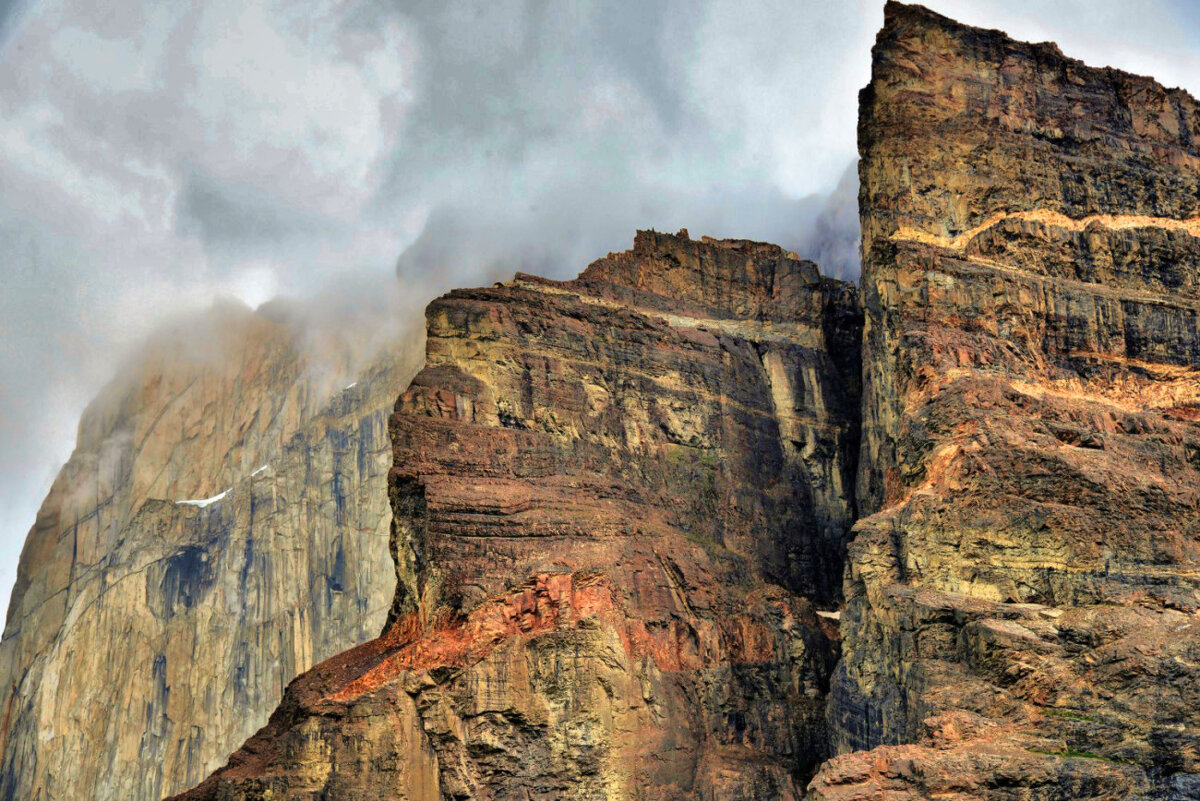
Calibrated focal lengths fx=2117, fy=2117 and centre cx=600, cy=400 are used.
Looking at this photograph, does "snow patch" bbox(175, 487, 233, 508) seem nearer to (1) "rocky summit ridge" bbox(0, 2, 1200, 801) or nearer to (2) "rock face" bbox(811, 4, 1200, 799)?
(1) "rocky summit ridge" bbox(0, 2, 1200, 801)

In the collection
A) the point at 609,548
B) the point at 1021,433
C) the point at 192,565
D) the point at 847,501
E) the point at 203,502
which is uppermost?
the point at 203,502

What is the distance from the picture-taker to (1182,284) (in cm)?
8806

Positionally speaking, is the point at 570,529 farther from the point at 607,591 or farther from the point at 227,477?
the point at 227,477

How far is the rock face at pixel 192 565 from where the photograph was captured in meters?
120

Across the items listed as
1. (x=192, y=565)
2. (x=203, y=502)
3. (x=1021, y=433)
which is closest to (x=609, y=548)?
(x=1021, y=433)

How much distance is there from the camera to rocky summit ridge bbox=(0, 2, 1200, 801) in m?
68.0

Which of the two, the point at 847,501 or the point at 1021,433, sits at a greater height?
the point at 847,501

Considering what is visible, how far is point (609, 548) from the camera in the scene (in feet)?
263

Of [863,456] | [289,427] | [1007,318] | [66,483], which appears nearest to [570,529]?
[863,456]

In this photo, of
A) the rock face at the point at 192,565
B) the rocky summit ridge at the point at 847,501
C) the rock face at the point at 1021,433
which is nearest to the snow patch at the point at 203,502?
the rock face at the point at 192,565

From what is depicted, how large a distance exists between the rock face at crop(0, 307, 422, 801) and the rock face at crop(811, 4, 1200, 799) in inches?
1734

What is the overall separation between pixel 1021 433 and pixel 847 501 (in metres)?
17.0

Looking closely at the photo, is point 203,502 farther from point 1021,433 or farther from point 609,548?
point 1021,433

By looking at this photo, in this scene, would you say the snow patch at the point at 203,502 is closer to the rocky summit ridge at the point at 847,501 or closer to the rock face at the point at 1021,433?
the rocky summit ridge at the point at 847,501
